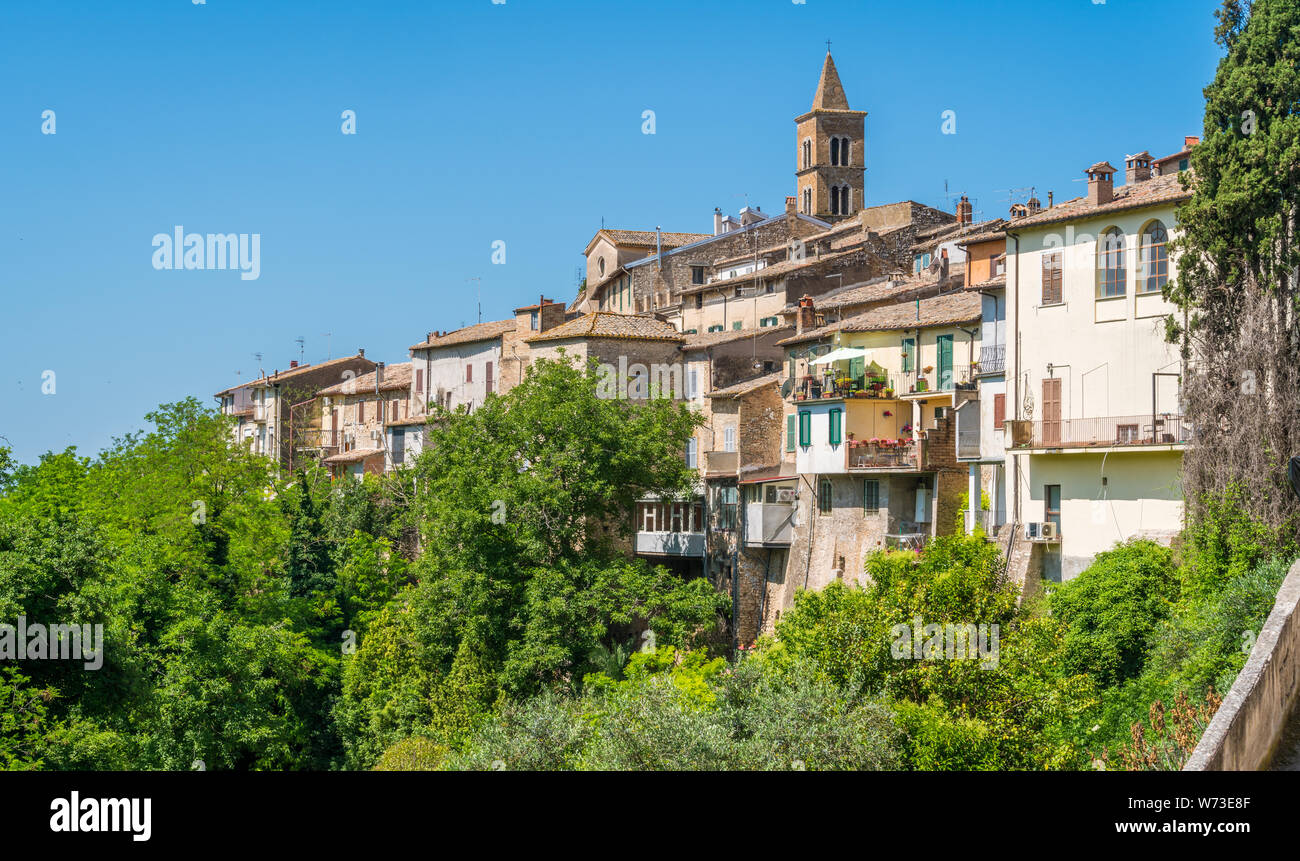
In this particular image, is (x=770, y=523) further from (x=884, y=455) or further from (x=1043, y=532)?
(x=1043, y=532)

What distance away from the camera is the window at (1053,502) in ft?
110

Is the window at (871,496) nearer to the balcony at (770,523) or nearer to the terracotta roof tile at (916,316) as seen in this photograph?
the balcony at (770,523)

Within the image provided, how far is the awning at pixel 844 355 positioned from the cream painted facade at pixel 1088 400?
307 inches

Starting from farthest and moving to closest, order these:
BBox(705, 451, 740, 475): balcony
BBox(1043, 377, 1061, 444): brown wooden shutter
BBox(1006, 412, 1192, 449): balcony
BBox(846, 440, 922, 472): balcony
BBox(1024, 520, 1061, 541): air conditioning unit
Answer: BBox(705, 451, 740, 475): balcony → BBox(846, 440, 922, 472): balcony → BBox(1024, 520, 1061, 541): air conditioning unit → BBox(1043, 377, 1061, 444): brown wooden shutter → BBox(1006, 412, 1192, 449): balcony

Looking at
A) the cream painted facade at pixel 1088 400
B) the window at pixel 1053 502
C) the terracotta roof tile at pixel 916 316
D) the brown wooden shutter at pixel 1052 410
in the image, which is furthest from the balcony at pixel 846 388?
the window at pixel 1053 502

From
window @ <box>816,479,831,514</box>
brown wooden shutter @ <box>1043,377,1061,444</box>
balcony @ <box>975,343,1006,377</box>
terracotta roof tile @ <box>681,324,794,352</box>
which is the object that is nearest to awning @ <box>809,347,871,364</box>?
window @ <box>816,479,831,514</box>

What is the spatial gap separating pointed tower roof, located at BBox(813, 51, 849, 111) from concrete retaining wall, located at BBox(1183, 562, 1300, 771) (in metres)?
83.7

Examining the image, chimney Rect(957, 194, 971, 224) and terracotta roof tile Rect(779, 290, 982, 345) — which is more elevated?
chimney Rect(957, 194, 971, 224)

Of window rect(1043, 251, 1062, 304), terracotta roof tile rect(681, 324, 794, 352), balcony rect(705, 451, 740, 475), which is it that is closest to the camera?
window rect(1043, 251, 1062, 304)

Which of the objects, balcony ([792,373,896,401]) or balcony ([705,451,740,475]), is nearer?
balcony ([792,373,896,401])

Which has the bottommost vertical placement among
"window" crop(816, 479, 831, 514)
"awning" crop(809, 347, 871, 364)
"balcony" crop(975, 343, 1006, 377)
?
"window" crop(816, 479, 831, 514)

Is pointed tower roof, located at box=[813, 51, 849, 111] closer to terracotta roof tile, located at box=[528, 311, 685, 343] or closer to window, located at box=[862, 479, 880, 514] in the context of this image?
terracotta roof tile, located at box=[528, 311, 685, 343]

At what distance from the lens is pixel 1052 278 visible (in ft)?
112

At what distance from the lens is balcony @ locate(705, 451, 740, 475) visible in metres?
47.1
